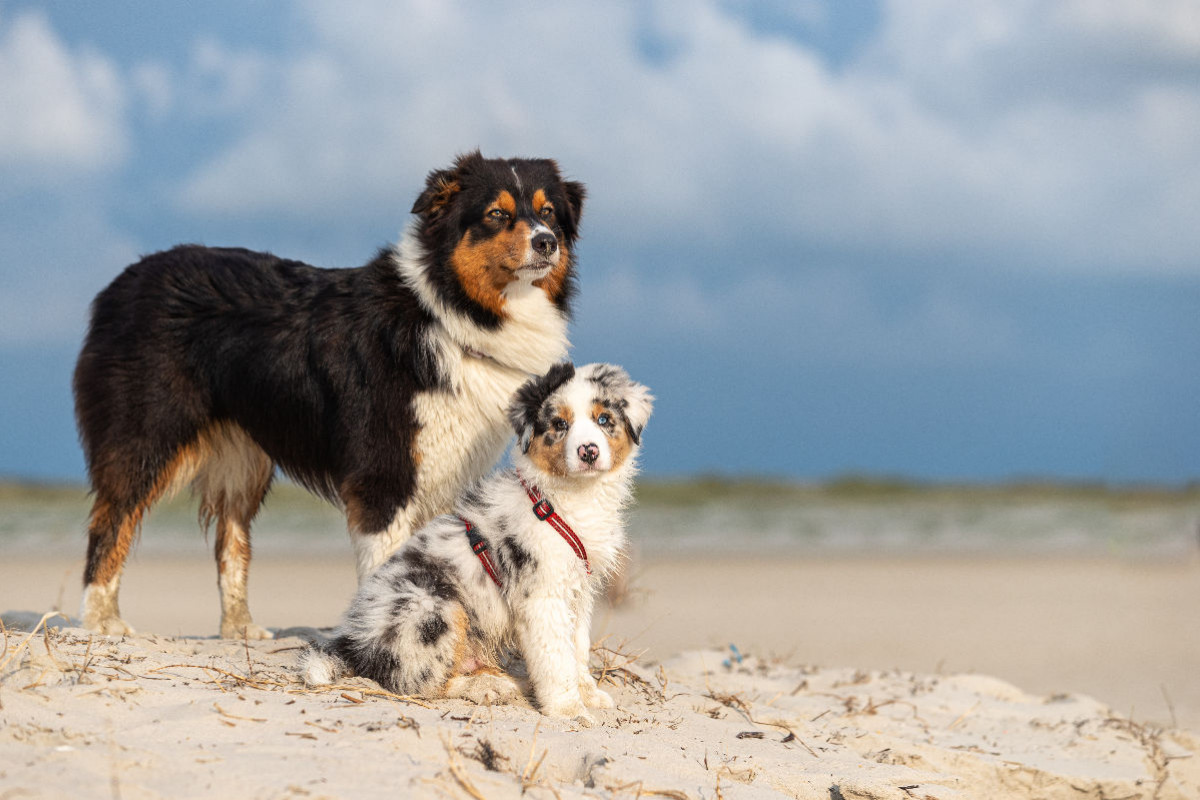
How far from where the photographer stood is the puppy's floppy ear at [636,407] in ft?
17.2

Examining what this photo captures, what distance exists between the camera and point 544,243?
5801mm

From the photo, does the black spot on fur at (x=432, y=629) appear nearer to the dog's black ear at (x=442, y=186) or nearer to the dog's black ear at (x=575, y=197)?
the dog's black ear at (x=442, y=186)

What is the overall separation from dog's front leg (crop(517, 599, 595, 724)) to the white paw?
2889 millimetres

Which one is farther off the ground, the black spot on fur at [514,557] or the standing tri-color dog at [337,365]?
the standing tri-color dog at [337,365]

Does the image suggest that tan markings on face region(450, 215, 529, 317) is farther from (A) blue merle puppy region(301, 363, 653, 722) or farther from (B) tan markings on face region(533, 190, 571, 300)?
(A) blue merle puppy region(301, 363, 653, 722)

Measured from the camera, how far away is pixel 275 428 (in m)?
6.68

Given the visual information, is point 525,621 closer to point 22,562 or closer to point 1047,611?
point 1047,611

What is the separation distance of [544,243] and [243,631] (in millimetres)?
3528

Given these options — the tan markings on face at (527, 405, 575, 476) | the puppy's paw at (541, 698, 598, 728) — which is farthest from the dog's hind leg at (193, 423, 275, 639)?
the puppy's paw at (541, 698, 598, 728)

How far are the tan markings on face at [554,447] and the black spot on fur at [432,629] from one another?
86 cm

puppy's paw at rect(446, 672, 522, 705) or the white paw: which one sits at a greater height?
puppy's paw at rect(446, 672, 522, 705)

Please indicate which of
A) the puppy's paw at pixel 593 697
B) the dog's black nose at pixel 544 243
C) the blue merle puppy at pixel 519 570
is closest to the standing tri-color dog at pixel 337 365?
the dog's black nose at pixel 544 243

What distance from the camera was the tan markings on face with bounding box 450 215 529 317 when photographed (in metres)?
5.91

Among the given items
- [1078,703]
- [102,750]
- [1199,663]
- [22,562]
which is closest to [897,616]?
[1199,663]
